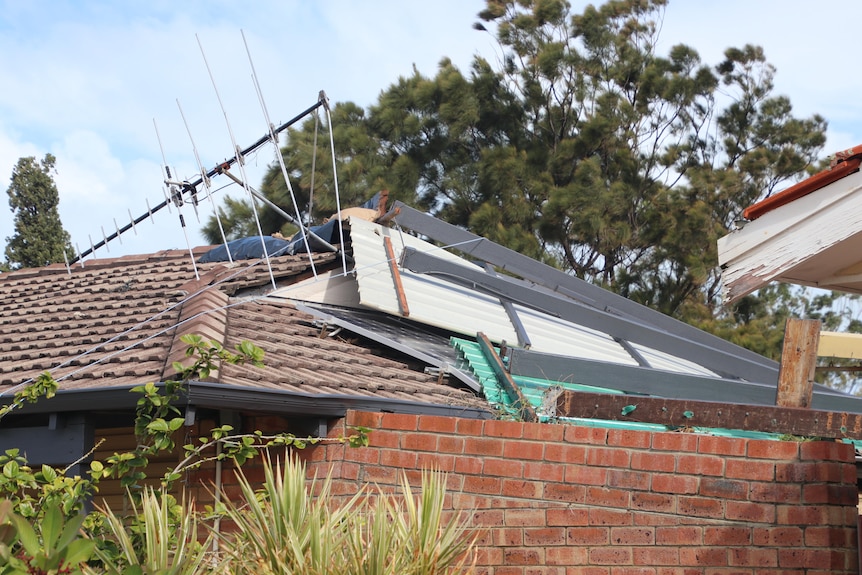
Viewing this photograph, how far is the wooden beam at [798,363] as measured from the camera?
457 centimetres

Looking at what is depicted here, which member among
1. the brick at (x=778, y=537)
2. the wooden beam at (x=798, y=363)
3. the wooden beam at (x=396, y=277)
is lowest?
the brick at (x=778, y=537)

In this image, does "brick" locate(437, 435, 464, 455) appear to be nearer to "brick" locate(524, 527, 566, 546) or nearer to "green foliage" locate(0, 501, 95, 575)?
"brick" locate(524, 527, 566, 546)

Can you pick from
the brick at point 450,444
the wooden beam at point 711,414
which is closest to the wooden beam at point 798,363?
the wooden beam at point 711,414

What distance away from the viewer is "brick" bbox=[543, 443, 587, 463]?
5.45 metres

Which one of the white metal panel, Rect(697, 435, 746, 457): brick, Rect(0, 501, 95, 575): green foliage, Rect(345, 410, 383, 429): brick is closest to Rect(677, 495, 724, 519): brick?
Rect(697, 435, 746, 457): brick

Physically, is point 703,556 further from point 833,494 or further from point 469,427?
point 469,427

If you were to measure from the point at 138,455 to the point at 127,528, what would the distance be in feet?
1.47

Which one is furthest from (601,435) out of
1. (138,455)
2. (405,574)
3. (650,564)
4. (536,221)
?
(536,221)

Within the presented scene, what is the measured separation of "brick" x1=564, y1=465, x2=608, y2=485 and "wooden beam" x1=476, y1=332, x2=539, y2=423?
1039 millimetres

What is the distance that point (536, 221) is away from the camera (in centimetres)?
2039

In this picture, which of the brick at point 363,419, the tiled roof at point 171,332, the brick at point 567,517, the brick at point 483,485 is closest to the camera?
the brick at point 567,517

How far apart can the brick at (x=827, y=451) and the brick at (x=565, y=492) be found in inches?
46.9

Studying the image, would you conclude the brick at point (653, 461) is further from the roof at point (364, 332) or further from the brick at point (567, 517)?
the roof at point (364, 332)

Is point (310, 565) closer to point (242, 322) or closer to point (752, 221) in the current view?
point (752, 221)
